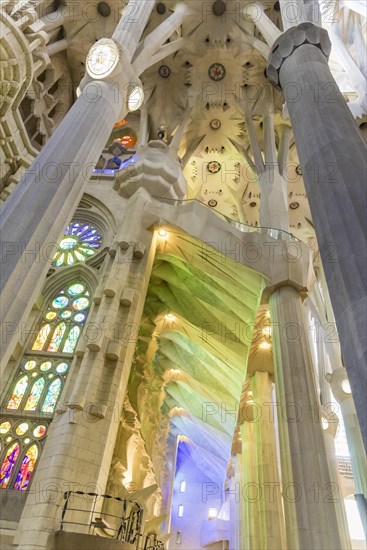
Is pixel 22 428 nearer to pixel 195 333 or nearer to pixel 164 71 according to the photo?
pixel 195 333

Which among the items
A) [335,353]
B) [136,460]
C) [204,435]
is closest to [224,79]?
[335,353]

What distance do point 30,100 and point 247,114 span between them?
288 inches

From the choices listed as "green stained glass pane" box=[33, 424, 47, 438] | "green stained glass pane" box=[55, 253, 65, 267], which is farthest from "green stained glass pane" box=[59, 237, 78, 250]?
"green stained glass pane" box=[33, 424, 47, 438]

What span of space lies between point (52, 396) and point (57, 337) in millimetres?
1730

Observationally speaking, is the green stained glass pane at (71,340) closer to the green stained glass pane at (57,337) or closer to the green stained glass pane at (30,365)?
the green stained glass pane at (57,337)

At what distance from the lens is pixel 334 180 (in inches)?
172

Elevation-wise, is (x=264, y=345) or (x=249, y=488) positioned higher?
(x=264, y=345)

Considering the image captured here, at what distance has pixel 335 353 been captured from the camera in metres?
13.3

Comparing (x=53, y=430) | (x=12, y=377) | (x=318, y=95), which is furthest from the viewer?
(x=12, y=377)

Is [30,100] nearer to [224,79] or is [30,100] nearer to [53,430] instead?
[224,79]

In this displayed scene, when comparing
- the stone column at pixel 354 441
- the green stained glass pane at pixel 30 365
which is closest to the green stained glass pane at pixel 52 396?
the green stained glass pane at pixel 30 365

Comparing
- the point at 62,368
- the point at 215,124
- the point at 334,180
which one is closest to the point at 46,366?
the point at 62,368

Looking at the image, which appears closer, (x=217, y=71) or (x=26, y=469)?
(x=26, y=469)

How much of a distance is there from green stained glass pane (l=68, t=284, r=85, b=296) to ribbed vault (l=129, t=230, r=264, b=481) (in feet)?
7.27
